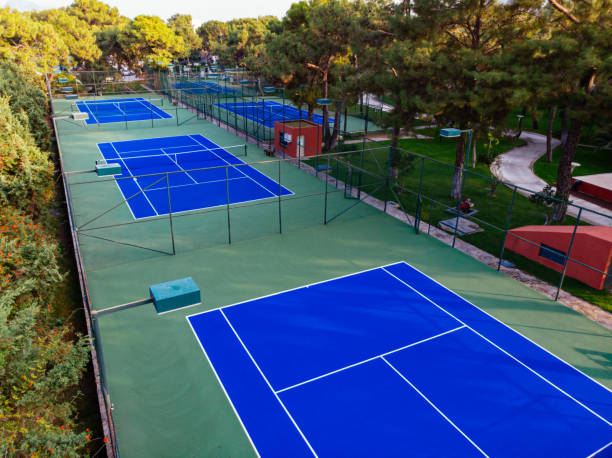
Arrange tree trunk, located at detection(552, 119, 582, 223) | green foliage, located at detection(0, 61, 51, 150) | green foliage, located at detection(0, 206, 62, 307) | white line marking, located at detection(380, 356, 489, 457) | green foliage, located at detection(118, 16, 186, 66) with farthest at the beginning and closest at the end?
green foliage, located at detection(118, 16, 186, 66) < green foliage, located at detection(0, 61, 51, 150) < tree trunk, located at detection(552, 119, 582, 223) < green foliage, located at detection(0, 206, 62, 307) < white line marking, located at detection(380, 356, 489, 457)

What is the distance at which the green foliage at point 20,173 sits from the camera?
14258mm

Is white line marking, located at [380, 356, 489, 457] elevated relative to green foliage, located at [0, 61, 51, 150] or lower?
lower

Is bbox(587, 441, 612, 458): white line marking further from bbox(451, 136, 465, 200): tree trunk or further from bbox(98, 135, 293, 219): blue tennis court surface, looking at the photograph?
bbox(451, 136, 465, 200): tree trunk

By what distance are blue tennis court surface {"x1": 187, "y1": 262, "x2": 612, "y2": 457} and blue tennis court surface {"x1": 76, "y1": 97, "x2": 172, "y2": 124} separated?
1271 inches

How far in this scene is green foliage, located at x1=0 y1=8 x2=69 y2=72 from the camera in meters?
38.6

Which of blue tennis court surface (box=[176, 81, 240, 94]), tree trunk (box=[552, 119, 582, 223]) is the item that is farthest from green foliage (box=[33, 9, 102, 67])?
tree trunk (box=[552, 119, 582, 223])

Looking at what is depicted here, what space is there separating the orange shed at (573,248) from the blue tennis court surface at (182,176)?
983cm

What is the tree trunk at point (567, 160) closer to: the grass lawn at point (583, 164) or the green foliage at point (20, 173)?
the grass lawn at point (583, 164)

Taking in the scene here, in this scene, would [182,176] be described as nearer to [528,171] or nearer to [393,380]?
[393,380]

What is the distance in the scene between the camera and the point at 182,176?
2641 centimetres

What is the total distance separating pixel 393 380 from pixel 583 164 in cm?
2802

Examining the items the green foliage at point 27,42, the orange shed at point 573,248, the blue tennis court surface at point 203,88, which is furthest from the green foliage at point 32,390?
the green foliage at point 27,42

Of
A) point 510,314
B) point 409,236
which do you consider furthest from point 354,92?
point 510,314

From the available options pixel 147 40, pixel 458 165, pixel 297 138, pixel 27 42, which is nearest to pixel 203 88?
pixel 27 42
